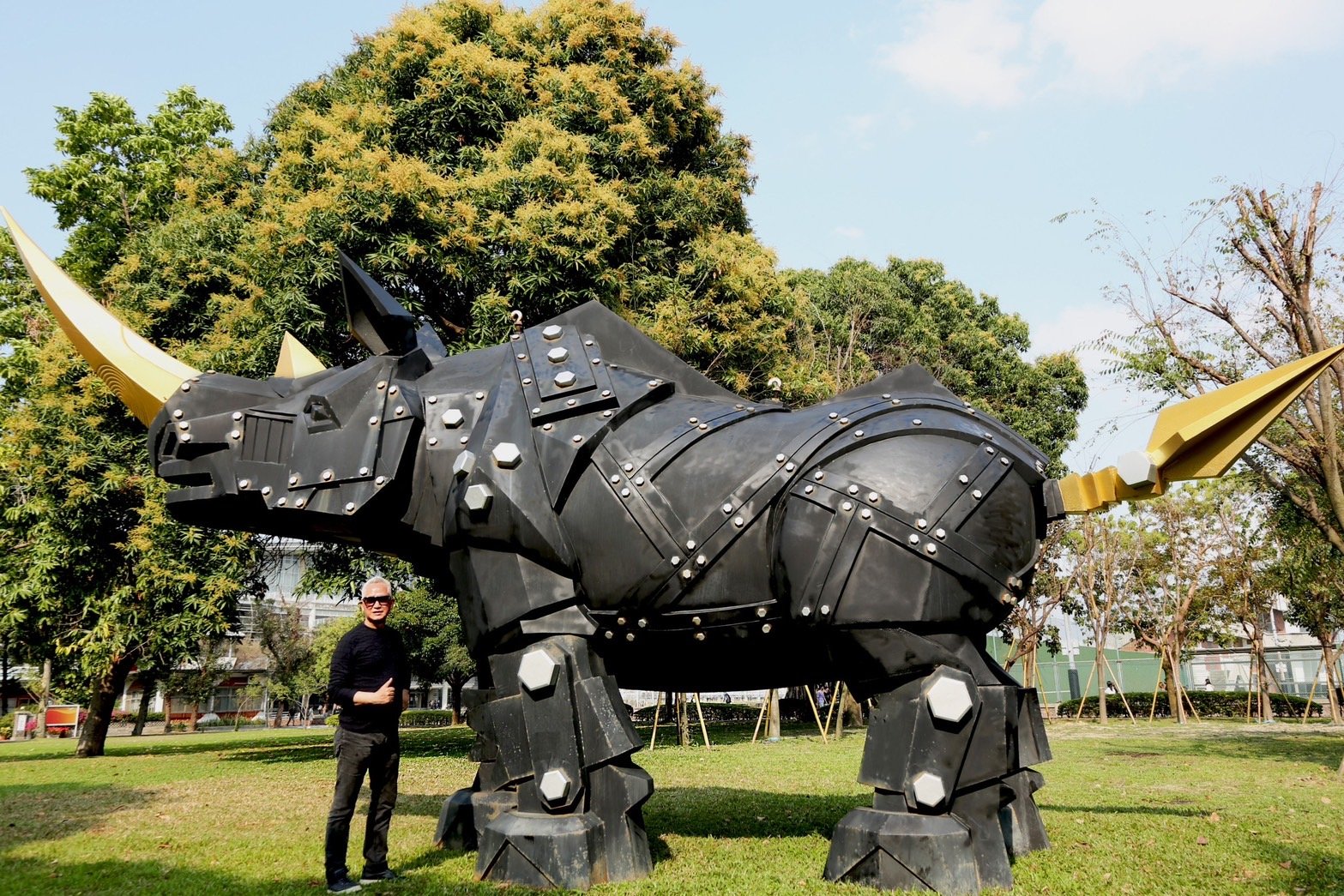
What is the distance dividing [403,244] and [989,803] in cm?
1091

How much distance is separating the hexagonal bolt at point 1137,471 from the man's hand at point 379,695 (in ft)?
12.4

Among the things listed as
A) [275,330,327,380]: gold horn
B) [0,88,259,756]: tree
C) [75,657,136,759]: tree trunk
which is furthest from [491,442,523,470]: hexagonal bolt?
[75,657,136,759]: tree trunk

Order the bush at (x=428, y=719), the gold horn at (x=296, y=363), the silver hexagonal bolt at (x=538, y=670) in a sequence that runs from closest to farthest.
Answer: the silver hexagonal bolt at (x=538, y=670)
the gold horn at (x=296, y=363)
the bush at (x=428, y=719)

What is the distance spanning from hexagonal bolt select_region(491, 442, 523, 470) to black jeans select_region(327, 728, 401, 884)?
1.56 meters

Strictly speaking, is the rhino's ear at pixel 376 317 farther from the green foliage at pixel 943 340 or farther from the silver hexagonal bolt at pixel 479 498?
the green foliage at pixel 943 340

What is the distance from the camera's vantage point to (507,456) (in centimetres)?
501

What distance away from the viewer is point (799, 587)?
453 centimetres

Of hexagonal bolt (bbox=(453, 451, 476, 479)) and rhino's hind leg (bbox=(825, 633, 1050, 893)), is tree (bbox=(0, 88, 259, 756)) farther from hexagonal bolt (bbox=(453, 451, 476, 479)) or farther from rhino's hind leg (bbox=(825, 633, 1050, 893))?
rhino's hind leg (bbox=(825, 633, 1050, 893))

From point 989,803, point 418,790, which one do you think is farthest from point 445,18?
point 989,803

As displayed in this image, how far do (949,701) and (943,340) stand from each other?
2204cm

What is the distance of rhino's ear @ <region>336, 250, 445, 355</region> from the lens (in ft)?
18.1

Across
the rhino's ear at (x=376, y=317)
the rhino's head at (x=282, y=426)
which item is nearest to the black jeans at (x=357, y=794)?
the rhino's head at (x=282, y=426)

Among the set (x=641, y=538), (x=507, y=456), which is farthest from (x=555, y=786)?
(x=507, y=456)

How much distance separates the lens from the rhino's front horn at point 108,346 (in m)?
5.50
